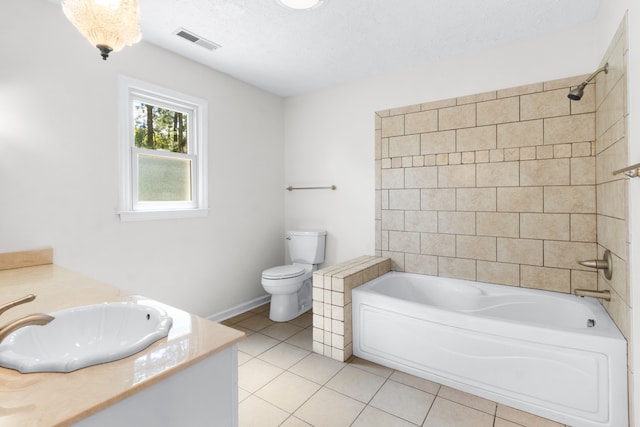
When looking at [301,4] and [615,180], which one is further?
[301,4]

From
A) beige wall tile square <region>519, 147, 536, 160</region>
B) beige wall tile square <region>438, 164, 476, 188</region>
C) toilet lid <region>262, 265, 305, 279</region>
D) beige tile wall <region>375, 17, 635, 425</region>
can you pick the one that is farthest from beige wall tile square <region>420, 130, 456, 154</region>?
toilet lid <region>262, 265, 305, 279</region>

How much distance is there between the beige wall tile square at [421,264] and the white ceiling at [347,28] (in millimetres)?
1738

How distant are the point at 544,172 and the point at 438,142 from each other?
0.81 meters

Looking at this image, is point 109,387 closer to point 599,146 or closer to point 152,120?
point 152,120

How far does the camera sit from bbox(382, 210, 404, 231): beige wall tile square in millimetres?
2923

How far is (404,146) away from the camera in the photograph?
9.49 feet

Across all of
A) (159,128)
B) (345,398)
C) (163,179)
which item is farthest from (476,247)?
(159,128)

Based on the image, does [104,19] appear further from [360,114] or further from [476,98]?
[476,98]

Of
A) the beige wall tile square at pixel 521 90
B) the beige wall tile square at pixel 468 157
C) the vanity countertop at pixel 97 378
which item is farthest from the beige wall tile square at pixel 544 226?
the vanity countertop at pixel 97 378

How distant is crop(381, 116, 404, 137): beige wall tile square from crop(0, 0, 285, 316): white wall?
54.2 inches

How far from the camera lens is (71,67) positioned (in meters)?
2.03

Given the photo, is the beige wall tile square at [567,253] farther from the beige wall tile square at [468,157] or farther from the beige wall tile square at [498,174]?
the beige wall tile square at [468,157]

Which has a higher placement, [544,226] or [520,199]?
[520,199]

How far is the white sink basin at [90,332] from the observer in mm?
927
